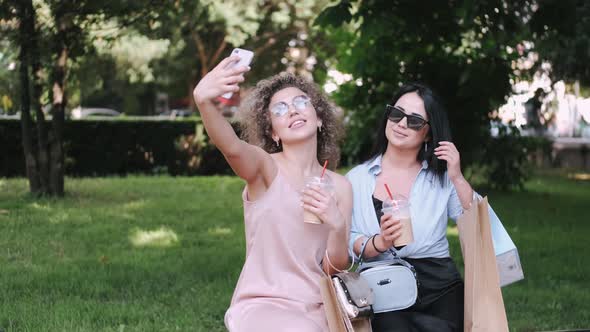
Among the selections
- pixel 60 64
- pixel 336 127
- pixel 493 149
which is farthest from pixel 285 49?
pixel 336 127

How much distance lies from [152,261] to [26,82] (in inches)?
175

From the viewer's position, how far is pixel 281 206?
3277 mm

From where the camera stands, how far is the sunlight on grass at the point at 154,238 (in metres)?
7.66

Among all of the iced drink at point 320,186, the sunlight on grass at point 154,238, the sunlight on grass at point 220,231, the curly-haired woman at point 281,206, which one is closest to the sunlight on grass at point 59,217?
the sunlight on grass at point 154,238

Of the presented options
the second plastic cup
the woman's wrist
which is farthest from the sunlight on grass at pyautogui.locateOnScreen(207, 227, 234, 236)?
the second plastic cup

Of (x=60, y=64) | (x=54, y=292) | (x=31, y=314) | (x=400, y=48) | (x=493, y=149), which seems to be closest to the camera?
(x=31, y=314)

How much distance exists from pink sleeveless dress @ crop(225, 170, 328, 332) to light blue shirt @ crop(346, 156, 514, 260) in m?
0.40

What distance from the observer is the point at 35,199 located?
1012cm

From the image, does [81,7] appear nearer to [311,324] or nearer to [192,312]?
[192,312]

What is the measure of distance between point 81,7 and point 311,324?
7.77 m

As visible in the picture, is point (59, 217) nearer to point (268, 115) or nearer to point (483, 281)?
point (268, 115)

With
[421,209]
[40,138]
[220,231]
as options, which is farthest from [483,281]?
[40,138]

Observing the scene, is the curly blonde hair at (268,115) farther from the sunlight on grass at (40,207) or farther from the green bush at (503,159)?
the green bush at (503,159)

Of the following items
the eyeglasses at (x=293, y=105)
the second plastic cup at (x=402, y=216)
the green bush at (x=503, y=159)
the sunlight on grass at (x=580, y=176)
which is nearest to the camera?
the second plastic cup at (x=402, y=216)
